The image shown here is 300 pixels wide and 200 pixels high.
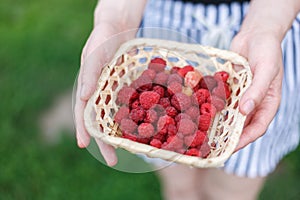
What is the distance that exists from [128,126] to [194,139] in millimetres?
131

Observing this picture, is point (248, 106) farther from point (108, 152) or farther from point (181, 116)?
point (108, 152)

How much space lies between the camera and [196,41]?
124 cm

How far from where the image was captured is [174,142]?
96 cm

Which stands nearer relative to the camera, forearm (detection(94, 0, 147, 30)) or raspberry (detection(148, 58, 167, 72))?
raspberry (detection(148, 58, 167, 72))

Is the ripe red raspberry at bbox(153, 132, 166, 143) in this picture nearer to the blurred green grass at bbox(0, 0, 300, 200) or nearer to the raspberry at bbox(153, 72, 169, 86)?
the raspberry at bbox(153, 72, 169, 86)

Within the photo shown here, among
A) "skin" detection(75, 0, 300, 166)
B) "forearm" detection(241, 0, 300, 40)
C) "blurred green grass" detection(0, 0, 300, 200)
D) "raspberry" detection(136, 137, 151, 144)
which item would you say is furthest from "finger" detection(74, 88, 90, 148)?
"blurred green grass" detection(0, 0, 300, 200)

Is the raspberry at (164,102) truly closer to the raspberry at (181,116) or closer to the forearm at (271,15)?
the raspberry at (181,116)

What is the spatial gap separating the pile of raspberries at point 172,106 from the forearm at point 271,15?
0.45 feet

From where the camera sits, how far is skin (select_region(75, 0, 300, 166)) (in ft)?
A: 3.33

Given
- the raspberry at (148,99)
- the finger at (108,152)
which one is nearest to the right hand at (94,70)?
the finger at (108,152)

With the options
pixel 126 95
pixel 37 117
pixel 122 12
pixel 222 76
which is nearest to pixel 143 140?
pixel 126 95

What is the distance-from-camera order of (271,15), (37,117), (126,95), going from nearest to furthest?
(126,95), (271,15), (37,117)

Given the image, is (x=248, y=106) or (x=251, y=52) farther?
(x=251, y=52)

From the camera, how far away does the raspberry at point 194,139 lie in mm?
968
